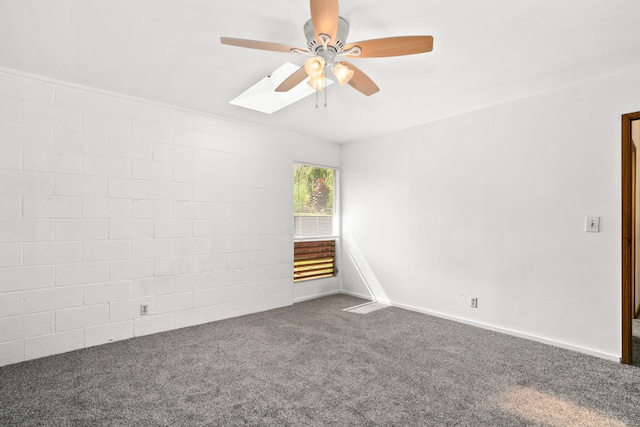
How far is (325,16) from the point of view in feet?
5.46

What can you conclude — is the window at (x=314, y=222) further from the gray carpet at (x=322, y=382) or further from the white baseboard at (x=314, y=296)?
the gray carpet at (x=322, y=382)

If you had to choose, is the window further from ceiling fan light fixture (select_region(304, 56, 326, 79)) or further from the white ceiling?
ceiling fan light fixture (select_region(304, 56, 326, 79))

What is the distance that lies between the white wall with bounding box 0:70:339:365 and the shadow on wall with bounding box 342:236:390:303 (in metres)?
1.28

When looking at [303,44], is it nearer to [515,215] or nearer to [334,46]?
[334,46]

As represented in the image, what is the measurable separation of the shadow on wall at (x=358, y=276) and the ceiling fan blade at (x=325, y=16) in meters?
3.73

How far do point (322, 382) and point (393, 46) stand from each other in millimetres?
2310

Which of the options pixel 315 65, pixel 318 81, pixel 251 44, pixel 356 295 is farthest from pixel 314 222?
pixel 251 44

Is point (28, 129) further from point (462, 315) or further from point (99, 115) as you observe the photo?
point (462, 315)

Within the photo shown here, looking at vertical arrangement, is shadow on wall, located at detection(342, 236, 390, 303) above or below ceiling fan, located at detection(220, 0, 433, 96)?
below

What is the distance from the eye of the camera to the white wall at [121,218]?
2828 mm

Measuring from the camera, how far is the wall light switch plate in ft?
9.60

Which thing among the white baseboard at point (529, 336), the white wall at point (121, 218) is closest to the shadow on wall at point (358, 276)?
the white baseboard at point (529, 336)

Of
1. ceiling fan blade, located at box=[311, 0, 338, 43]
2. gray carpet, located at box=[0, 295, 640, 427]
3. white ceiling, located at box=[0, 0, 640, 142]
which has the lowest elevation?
gray carpet, located at box=[0, 295, 640, 427]

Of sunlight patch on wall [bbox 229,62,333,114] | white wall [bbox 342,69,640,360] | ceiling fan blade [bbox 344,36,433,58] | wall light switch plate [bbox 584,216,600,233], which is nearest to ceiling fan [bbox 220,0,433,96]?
ceiling fan blade [bbox 344,36,433,58]
